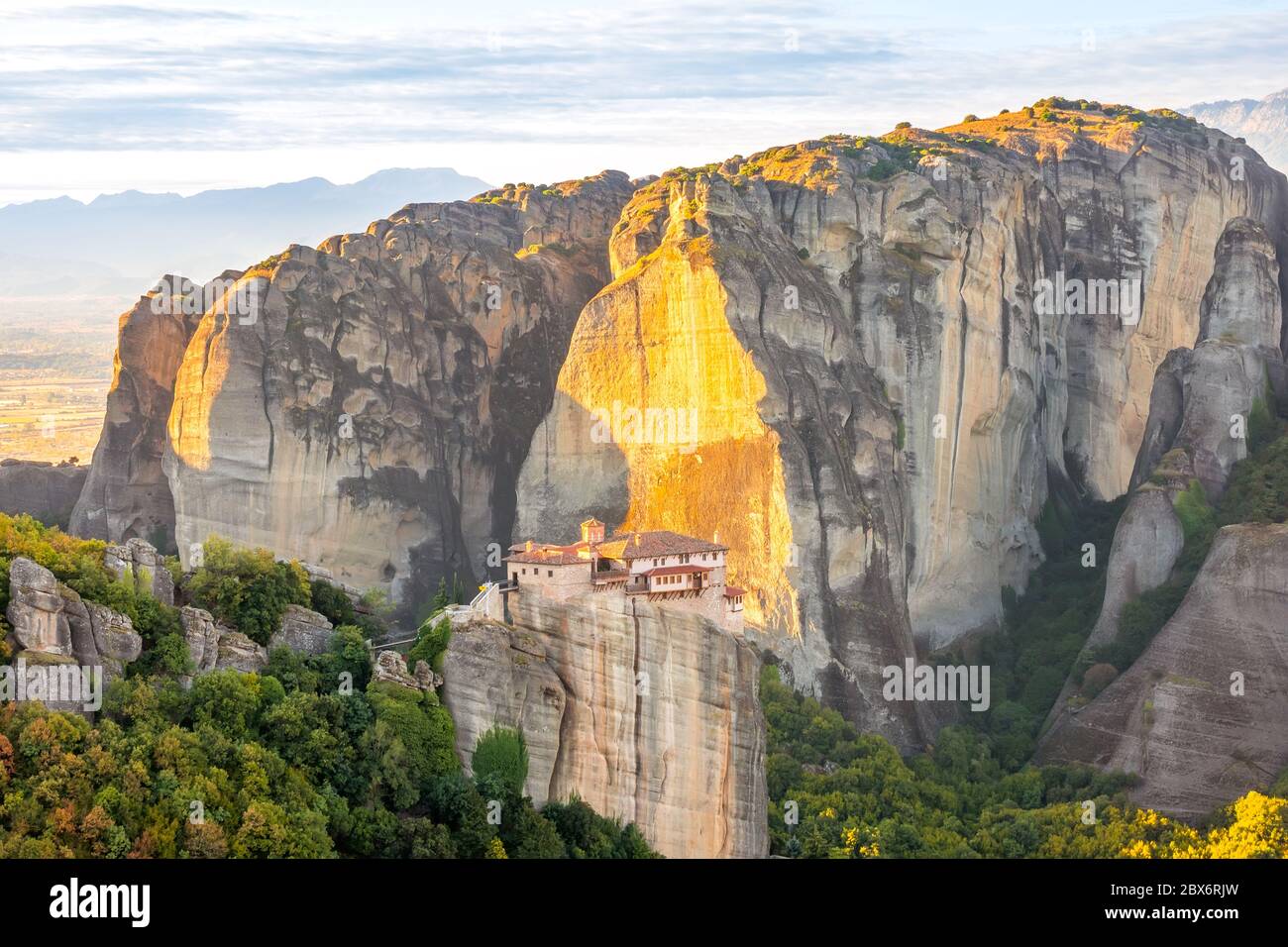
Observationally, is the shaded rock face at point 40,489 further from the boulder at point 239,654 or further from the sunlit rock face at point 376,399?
the boulder at point 239,654

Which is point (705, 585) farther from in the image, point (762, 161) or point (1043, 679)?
point (762, 161)

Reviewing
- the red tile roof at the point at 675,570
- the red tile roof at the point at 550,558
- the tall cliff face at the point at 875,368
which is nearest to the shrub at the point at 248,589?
the red tile roof at the point at 550,558

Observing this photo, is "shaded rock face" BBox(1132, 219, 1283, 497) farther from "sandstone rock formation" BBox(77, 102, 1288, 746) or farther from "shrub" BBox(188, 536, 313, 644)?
"shrub" BBox(188, 536, 313, 644)

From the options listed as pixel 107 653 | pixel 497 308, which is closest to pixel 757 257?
pixel 497 308

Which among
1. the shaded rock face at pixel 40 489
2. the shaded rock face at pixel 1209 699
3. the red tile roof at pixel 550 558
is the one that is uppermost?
the shaded rock face at pixel 40 489

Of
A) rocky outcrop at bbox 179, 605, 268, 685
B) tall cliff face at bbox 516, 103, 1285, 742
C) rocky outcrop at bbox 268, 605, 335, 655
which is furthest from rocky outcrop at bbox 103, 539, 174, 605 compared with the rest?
tall cliff face at bbox 516, 103, 1285, 742

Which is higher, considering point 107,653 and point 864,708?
point 107,653

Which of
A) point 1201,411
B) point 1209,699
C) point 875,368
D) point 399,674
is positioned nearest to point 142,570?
point 399,674

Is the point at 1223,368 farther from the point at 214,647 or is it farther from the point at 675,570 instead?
the point at 214,647
